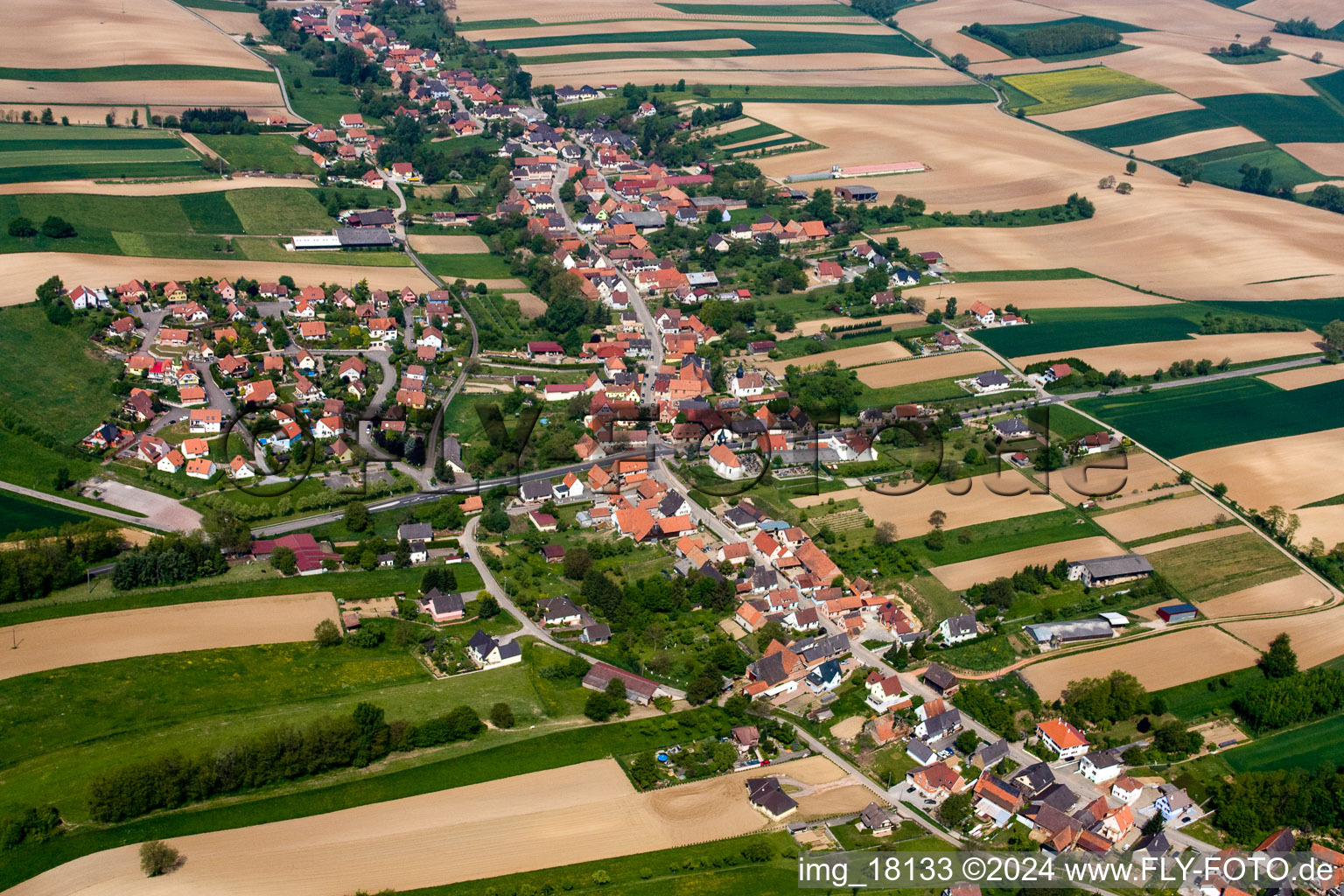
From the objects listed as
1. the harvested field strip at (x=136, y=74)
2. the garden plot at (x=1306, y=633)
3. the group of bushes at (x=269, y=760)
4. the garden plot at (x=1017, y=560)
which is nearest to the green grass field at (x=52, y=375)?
the group of bushes at (x=269, y=760)

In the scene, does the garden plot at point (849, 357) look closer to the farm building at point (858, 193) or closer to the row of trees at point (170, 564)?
the farm building at point (858, 193)

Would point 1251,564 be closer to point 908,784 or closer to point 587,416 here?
point 908,784

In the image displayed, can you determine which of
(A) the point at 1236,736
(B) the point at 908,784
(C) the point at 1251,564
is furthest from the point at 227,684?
(C) the point at 1251,564

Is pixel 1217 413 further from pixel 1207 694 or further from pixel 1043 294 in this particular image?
pixel 1207 694

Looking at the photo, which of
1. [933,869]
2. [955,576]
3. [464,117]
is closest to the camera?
[933,869]

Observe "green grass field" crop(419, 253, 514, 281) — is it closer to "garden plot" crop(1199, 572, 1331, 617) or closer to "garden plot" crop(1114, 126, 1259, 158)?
"garden plot" crop(1199, 572, 1331, 617)

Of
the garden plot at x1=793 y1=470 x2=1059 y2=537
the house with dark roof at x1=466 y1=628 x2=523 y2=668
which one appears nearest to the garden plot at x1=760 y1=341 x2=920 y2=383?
the garden plot at x1=793 y1=470 x2=1059 y2=537
